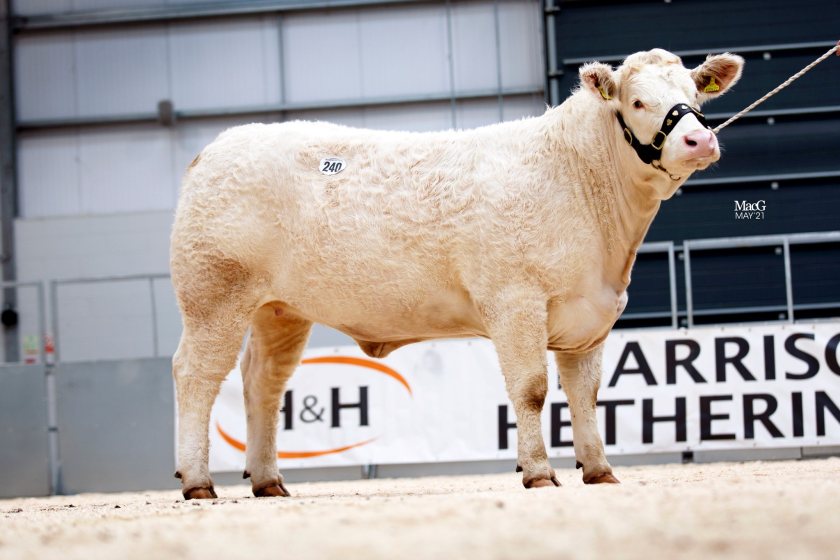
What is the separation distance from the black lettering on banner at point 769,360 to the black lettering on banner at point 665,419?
2.47 ft

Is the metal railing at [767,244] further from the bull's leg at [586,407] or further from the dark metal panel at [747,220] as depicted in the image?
the bull's leg at [586,407]

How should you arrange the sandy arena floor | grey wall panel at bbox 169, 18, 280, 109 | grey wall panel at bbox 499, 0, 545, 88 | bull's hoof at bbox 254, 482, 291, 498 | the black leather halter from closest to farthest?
the sandy arena floor
the black leather halter
bull's hoof at bbox 254, 482, 291, 498
grey wall panel at bbox 499, 0, 545, 88
grey wall panel at bbox 169, 18, 280, 109

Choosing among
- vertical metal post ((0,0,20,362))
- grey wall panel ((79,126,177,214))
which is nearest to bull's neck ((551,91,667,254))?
grey wall panel ((79,126,177,214))

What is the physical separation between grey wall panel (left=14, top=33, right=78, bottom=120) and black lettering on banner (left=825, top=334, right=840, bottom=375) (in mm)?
11239

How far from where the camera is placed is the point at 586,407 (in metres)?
6.15

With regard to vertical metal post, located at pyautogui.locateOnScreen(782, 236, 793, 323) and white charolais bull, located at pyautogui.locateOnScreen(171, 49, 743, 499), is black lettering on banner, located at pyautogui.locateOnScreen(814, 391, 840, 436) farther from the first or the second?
white charolais bull, located at pyautogui.locateOnScreen(171, 49, 743, 499)

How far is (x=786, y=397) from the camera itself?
9648 millimetres

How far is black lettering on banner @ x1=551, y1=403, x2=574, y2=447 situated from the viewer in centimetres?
978

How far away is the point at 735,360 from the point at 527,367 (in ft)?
15.0

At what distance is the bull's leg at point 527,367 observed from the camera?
5.68 meters

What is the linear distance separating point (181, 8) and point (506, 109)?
488cm

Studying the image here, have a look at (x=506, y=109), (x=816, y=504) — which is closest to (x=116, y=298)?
(x=506, y=109)

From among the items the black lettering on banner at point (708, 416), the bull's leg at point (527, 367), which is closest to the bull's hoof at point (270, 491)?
the bull's leg at point (527, 367)

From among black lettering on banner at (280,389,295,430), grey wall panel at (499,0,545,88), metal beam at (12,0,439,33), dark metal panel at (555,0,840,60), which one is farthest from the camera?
metal beam at (12,0,439,33)
